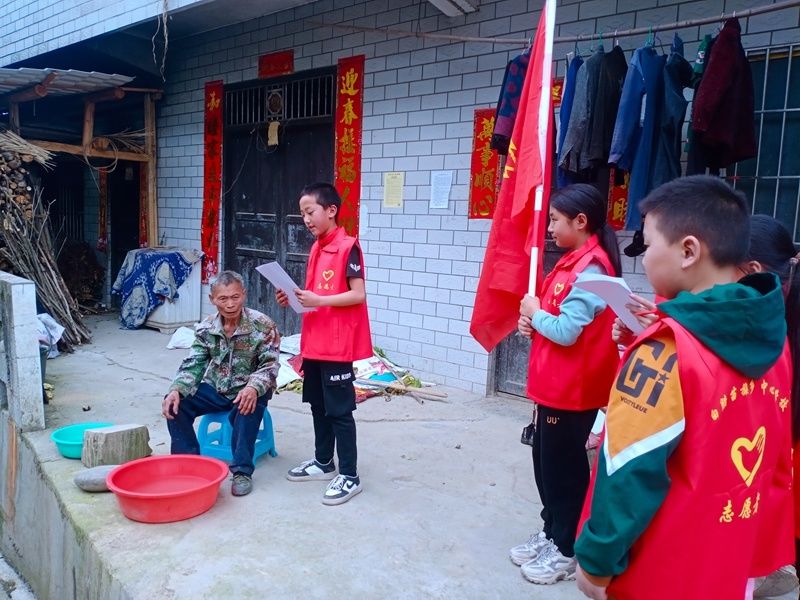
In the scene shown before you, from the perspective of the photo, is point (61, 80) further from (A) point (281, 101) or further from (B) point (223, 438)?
(B) point (223, 438)

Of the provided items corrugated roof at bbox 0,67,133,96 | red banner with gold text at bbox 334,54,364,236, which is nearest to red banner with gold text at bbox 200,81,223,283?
corrugated roof at bbox 0,67,133,96

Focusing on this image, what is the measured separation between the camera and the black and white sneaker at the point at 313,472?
3.29m

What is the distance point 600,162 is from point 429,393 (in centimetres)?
214

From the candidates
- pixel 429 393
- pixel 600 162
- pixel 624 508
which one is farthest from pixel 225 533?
pixel 600 162

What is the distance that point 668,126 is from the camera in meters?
3.48

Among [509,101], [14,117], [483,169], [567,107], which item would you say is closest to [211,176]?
[14,117]

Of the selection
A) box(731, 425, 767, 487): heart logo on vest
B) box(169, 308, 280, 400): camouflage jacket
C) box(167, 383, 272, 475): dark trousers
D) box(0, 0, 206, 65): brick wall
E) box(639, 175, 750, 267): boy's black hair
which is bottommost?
box(167, 383, 272, 475): dark trousers

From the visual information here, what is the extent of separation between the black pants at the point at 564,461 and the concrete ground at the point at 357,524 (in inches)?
12.8

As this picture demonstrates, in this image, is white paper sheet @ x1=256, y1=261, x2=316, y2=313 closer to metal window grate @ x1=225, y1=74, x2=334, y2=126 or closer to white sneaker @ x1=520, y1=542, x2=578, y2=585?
white sneaker @ x1=520, y1=542, x2=578, y2=585

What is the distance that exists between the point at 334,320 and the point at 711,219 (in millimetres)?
1950

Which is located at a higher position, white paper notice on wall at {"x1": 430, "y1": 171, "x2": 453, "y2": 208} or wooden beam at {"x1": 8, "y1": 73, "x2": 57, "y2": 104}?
wooden beam at {"x1": 8, "y1": 73, "x2": 57, "y2": 104}

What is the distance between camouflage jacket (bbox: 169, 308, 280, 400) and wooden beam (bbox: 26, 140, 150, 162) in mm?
4890

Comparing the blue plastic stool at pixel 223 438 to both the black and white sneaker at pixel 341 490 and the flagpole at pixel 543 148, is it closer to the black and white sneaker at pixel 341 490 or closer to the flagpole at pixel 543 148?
the black and white sneaker at pixel 341 490

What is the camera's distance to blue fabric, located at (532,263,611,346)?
2.13m
